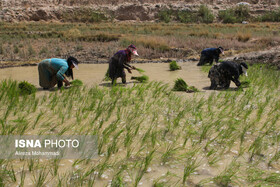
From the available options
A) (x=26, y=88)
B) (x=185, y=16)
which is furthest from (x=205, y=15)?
(x=26, y=88)

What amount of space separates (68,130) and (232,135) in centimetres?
224

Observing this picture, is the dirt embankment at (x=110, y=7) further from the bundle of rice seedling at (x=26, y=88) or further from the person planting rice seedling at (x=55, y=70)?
the bundle of rice seedling at (x=26, y=88)

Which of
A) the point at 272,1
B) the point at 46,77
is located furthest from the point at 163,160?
the point at 272,1

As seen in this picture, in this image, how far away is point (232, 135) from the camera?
3.87 metres

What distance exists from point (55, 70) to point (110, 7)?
46.8 meters

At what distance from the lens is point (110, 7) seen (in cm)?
5081

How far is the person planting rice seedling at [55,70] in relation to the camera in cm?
641

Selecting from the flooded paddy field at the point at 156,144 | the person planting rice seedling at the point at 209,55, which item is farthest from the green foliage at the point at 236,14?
the flooded paddy field at the point at 156,144

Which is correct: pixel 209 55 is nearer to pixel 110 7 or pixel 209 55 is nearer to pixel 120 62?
pixel 120 62

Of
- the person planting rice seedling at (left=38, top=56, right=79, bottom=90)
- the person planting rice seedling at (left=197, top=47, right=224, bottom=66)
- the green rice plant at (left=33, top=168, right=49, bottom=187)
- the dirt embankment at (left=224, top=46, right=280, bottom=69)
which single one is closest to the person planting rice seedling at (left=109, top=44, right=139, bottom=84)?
the person planting rice seedling at (left=38, top=56, right=79, bottom=90)

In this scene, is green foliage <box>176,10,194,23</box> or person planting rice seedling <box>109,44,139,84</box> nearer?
person planting rice seedling <box>109,44,139,84</box>

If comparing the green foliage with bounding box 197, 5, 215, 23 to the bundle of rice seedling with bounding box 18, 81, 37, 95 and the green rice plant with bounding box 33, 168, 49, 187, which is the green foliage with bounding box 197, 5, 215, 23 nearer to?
the bundle of rice seedling with bounding box 18, 81, 37, 95

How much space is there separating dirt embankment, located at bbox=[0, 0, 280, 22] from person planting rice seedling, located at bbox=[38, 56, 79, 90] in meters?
39.7

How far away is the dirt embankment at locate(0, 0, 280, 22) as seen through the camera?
4406cm
